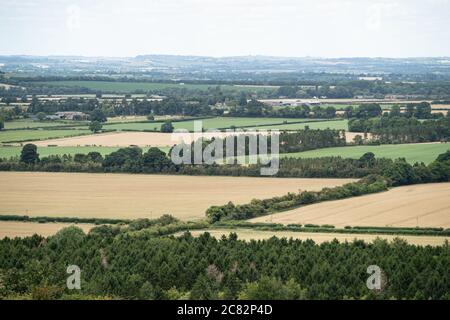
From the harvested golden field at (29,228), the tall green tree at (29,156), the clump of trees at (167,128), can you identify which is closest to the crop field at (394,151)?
the tall green tree at (29,156)

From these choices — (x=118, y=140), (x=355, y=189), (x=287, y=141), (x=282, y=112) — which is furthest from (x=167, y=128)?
(x=355, y=189)

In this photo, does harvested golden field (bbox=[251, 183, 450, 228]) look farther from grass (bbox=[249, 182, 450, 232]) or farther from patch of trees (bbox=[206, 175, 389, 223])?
patch of trees (bbox=[206, 175, 389, 223])

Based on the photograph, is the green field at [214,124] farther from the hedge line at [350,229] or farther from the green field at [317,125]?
the hedge line at [350,229]

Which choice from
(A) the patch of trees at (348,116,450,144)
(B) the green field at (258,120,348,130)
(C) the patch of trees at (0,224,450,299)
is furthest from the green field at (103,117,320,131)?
(C) the patch of trees at (0,224,450,299)

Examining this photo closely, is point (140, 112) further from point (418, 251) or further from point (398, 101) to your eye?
point (418, 251)

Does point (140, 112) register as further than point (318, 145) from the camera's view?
Yes

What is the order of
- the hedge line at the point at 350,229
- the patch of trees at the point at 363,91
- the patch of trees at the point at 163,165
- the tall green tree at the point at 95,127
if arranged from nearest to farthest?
the hedge line at the point at 350,229 < the patch of trees at the point at 163,165 < the tall green tree at the point at 95,127 < the patch of trees at the point at 363,91

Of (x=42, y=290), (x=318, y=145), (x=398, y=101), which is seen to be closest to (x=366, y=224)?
(x=42, y=290)
